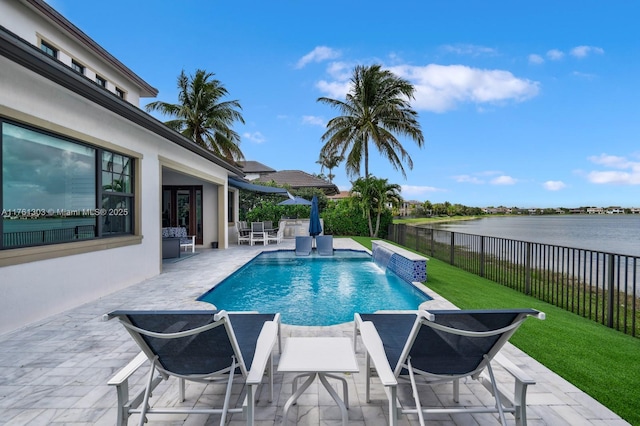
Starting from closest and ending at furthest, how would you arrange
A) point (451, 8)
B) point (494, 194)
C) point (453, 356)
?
point (453, 356)
point (451, 8)
point (494, 194)

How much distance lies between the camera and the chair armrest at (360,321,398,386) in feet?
7.06

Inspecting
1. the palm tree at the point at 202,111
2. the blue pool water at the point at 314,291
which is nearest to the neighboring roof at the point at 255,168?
the palm tree at the point at 202,111

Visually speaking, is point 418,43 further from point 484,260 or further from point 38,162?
point 38,162

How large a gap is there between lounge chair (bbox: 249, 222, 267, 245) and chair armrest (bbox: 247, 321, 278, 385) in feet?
41.7

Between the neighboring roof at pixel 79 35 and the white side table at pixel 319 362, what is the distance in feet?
36.6

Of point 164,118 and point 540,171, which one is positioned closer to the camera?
point 164,118

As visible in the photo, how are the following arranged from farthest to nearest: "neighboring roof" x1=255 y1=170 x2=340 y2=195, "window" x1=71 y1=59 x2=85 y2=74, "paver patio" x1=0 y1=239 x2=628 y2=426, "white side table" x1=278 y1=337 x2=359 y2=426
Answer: "neighboring roof" x1=255 y1=170 x2=340 y2=195, "window" x1=71 y1=59 x2=85 y2=74, "paver patio" x1=0 y1=239 x2=628 y2=426, "white side table" x1=278 y1=337 x2=359 y2=426

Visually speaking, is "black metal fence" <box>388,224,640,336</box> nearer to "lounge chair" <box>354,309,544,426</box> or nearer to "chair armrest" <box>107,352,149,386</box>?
"lounge chair" <box>354,309,544,426</box>

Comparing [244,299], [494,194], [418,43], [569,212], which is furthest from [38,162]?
[569,212]

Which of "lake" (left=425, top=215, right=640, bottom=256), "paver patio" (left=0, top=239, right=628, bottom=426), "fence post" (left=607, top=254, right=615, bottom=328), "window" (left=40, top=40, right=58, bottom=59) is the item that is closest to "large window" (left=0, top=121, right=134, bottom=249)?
"paver patio" (left=0, top=239, right=628, bottom=426)

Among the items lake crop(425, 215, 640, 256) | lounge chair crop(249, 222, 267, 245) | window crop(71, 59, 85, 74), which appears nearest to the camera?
window crop(71, 59, 85, 74)

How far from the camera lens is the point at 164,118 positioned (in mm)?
20703

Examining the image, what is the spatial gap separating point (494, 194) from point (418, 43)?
2481 cm

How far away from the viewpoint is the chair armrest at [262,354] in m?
2.14
